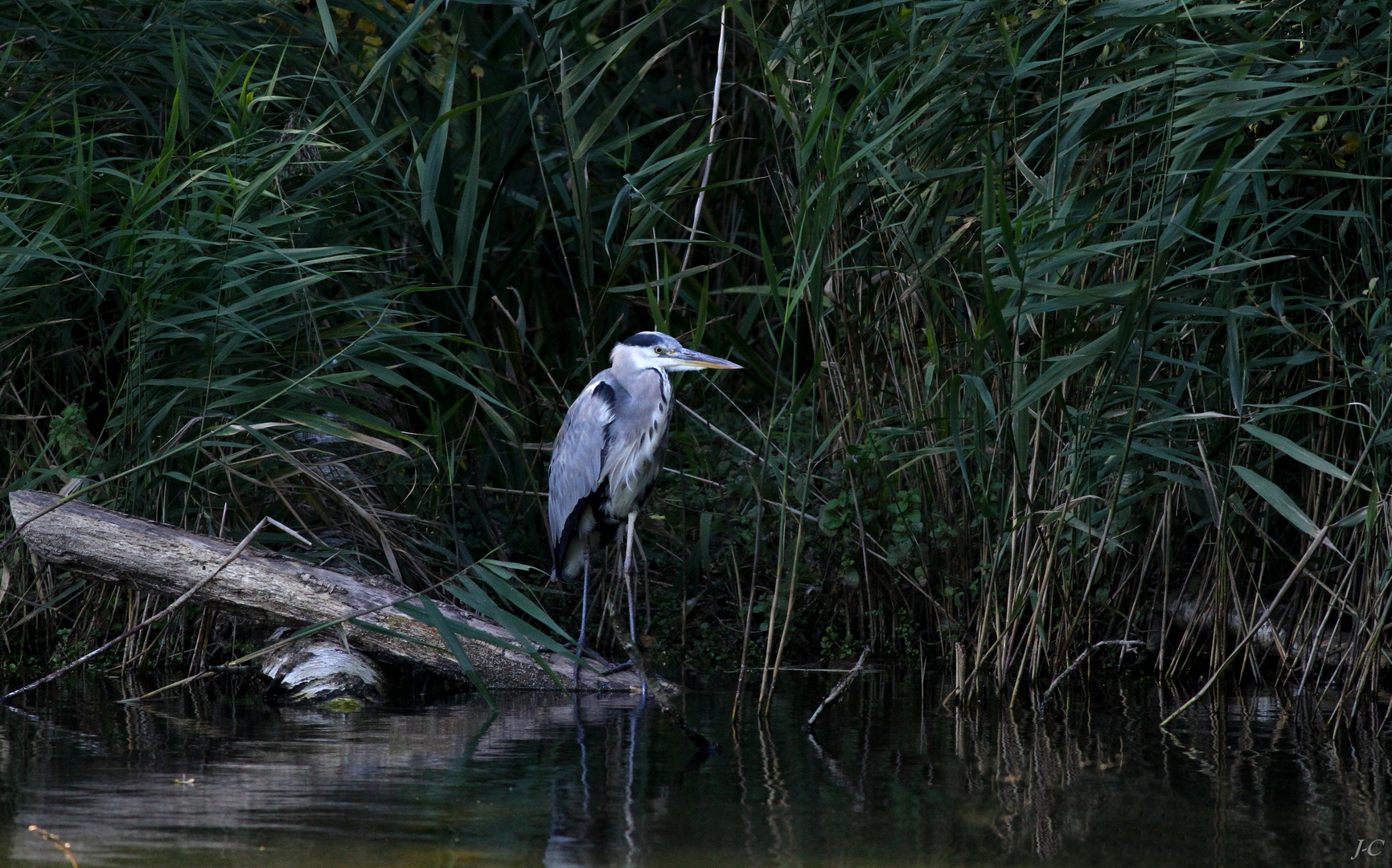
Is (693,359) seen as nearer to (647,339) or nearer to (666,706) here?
(647,339)

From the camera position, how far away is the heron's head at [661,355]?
5141 millimetres

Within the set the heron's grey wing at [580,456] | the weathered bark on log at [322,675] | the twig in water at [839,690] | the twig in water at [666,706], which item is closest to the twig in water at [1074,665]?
the twig in water at [839,690]

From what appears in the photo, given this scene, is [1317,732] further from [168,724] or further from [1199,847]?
[168,724]

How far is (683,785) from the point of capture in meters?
3.21

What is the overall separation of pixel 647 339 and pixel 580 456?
51 cm

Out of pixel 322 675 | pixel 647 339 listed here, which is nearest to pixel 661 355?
pixel 647 339

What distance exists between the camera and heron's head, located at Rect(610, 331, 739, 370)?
202 inches

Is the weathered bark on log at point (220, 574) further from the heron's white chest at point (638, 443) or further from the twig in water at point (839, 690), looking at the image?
the twig in water at point (839, 690)

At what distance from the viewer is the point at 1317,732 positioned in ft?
12.4

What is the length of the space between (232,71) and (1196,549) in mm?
3605

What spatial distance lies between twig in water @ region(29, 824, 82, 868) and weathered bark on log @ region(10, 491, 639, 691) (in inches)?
59.8

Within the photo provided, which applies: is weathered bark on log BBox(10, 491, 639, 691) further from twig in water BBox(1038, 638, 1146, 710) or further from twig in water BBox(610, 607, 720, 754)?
twig in water BBox(1038, 638, 1146, 710)

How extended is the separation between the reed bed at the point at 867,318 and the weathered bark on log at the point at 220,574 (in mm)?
256

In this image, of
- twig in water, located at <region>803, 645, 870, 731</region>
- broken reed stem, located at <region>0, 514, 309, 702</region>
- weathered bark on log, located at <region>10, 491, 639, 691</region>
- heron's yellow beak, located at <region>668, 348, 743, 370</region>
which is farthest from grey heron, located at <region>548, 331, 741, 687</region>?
twig in water, located at <region>803, 645, 870, 731</region>
